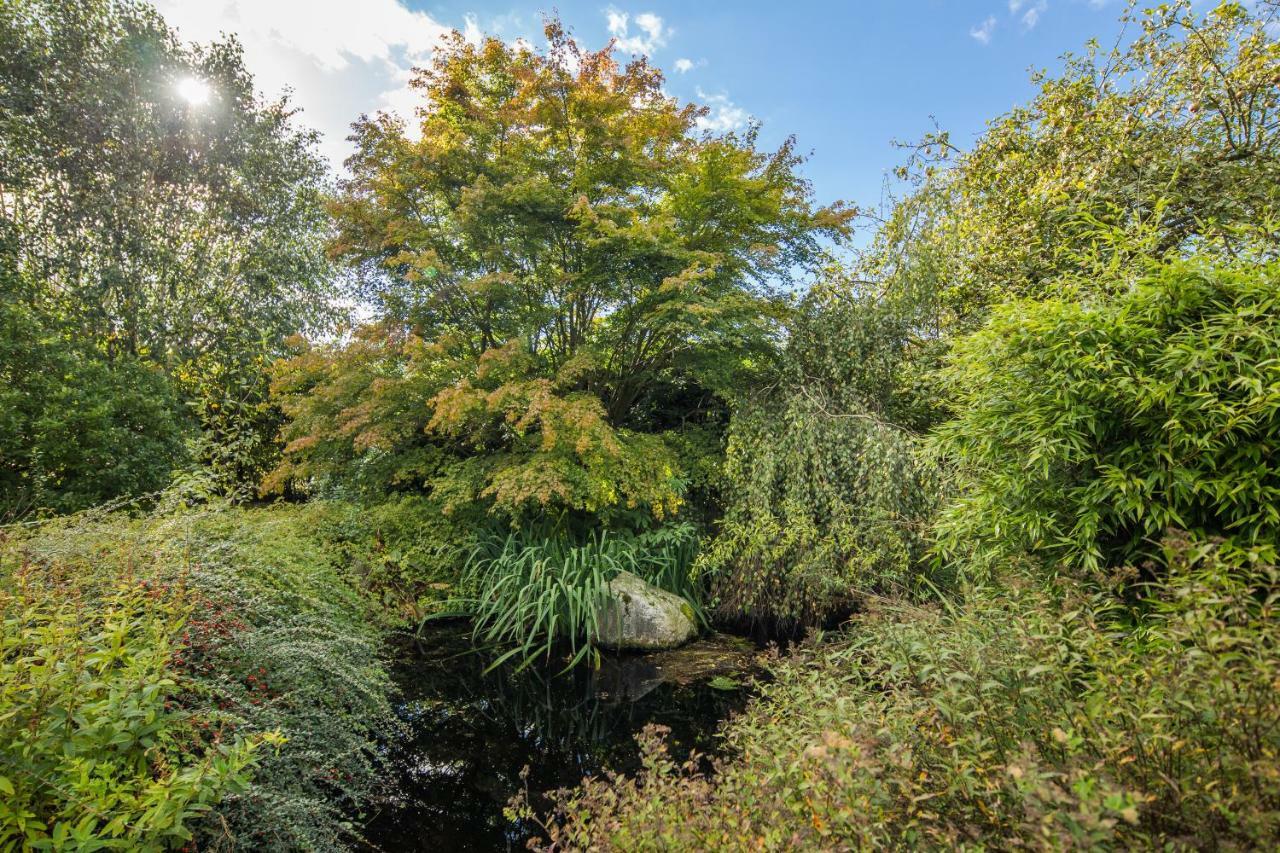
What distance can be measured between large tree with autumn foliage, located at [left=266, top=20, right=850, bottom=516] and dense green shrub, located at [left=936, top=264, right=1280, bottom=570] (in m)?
2.95

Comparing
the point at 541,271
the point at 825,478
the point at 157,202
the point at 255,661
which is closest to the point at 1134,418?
the point at 825,478

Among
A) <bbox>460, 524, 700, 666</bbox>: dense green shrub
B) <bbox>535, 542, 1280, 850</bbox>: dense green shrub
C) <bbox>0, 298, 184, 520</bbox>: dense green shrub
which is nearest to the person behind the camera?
<bbox>535, 542, 1280, 850</bbox>: dense green shrub

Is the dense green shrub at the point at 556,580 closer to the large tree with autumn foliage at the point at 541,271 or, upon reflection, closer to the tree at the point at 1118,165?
the large tree with autumn foliage at the point at 541,271

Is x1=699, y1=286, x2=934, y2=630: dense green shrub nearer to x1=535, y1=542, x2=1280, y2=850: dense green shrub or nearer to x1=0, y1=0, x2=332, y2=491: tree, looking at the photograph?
x1=535, y1=542, x2=1280, y2=850: dense green shrub

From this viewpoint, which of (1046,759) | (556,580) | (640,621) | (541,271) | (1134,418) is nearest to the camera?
(1046,759)

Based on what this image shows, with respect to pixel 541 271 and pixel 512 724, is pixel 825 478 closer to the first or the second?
pixel 512 724

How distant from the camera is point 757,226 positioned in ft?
21.2

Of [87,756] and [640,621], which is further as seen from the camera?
[640,621]

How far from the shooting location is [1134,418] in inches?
96.9

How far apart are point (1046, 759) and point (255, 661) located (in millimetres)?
3380

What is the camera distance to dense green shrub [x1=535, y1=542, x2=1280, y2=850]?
3.86 ft

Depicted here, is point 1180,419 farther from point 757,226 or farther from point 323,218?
point 323,218

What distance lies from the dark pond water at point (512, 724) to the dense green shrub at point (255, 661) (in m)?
0.28

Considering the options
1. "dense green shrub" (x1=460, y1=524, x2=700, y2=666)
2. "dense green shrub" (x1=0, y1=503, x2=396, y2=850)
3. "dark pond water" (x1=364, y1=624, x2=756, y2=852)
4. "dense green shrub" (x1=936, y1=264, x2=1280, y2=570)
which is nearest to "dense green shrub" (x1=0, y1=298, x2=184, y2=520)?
"dense green shrub" (x1=0, y1=503, x2=396, y2=850)
